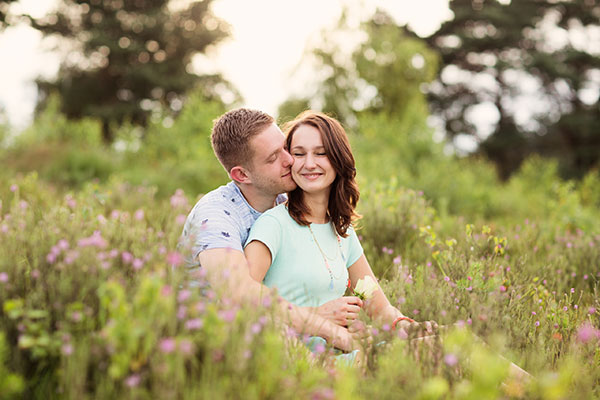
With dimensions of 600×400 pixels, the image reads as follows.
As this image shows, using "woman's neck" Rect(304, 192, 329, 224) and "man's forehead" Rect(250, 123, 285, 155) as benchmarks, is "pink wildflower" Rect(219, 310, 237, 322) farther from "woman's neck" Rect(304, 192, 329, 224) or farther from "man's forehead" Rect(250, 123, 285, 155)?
"man's forehead" Rect(250, 123, 285, 155)

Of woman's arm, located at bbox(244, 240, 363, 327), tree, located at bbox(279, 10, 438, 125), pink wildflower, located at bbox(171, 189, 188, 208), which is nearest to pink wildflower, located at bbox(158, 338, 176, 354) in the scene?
woman's arm, located at bbox(244, 240, 363, 327)

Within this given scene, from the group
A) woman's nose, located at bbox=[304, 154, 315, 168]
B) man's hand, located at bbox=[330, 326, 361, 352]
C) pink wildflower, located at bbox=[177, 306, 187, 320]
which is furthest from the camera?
woman's nose, located at bbox=[304, 154, 315, 168]

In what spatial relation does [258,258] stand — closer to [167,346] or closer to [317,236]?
[317,236]

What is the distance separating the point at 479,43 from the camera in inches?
1037

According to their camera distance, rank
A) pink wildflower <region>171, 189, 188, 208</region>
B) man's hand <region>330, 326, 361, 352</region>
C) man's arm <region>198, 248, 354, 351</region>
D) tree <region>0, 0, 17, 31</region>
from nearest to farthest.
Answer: man's arm <region>198, 248, 354, 351</region>, man's hand <region>330, 326, 361, 352</region>, pink wildflower <region>171, 189, 188, 208</region>, tree <region>0, 0, 17, 31</region>

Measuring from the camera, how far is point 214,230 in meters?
2.75

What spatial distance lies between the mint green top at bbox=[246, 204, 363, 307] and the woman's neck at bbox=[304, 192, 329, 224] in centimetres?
11

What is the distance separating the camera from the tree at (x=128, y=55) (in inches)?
938

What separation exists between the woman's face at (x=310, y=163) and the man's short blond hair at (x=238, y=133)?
10.5 inches

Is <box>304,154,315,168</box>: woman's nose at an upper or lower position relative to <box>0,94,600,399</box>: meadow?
upper

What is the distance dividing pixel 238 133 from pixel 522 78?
2760cm

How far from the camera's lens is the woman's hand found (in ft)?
8.57

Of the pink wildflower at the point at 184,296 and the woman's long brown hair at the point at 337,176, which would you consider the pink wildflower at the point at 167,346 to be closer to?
the pink wildflower at the point at 184,296

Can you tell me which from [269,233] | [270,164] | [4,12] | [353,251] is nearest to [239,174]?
[270,164]
